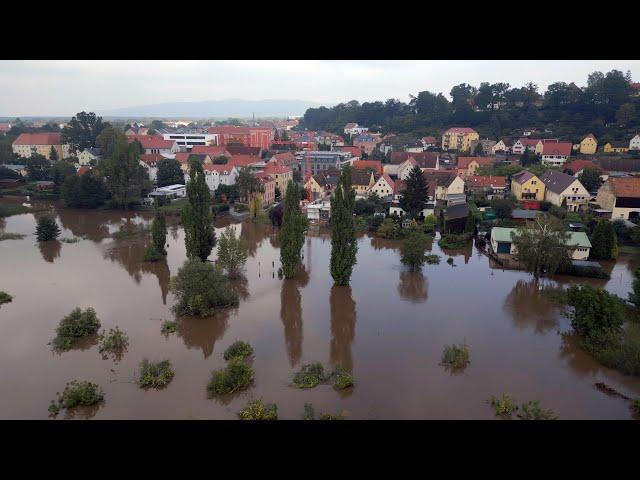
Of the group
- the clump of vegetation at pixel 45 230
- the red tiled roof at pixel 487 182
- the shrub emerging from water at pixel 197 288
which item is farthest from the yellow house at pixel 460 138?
the shrub emerging from water at pixel 197 288

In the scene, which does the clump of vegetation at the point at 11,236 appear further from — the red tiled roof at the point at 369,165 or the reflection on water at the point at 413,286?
the red tiled roof at the point at 369,165

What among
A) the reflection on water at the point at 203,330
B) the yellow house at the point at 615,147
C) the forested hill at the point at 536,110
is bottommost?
the reflection on water at the point at 203,330

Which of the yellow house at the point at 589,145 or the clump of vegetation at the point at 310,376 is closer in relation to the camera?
the clump of vegetation at the point at 310,376

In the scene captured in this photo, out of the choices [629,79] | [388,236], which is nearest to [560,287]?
[388,236]

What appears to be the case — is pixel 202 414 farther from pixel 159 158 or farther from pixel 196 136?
pixel 196 136

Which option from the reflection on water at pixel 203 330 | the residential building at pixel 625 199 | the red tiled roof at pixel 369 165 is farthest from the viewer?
the red tiled roof at pixel 369 165

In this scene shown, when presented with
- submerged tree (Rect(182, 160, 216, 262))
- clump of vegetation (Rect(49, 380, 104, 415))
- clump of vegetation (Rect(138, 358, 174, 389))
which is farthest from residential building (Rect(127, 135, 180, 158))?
clump of vegetation (Rect(49, 380, 104, 415))
